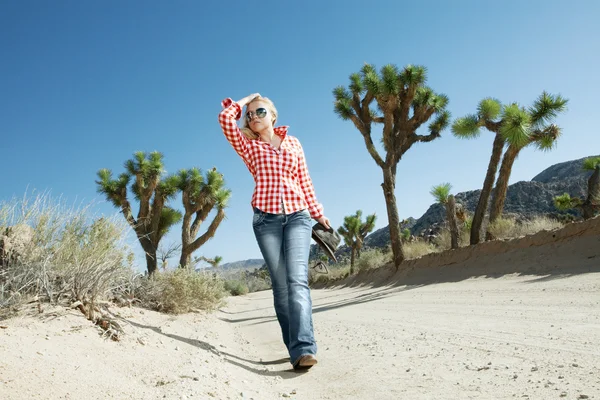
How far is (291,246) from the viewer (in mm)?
3051

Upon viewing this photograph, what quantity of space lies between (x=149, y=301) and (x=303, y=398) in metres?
4.16

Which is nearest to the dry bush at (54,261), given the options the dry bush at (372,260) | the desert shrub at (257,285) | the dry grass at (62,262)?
the dry grass at (62,262)

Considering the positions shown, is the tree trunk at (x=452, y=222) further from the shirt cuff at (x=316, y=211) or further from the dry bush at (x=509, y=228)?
the shirt cuff at (x=316, y=211)

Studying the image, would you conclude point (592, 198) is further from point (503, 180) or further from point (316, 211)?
point (316, 211)

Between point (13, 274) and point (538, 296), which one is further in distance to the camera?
point (538, 296)

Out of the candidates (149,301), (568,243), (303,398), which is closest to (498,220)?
(568,243)

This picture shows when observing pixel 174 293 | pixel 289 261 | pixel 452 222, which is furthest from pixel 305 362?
pixel 452 222

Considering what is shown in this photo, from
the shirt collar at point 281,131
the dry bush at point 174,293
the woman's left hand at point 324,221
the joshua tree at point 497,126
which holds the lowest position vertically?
the dry bush at point 174,293

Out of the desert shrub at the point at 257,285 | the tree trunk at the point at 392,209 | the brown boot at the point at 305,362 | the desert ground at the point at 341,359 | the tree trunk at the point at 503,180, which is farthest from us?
the desert shrub at the point at 257,285

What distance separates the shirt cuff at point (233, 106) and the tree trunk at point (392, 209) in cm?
1115

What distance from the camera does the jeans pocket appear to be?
3144mm

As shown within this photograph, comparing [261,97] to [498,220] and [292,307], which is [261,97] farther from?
[498,220]

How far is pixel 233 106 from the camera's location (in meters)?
3.36

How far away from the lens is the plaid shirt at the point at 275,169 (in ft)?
10.3
